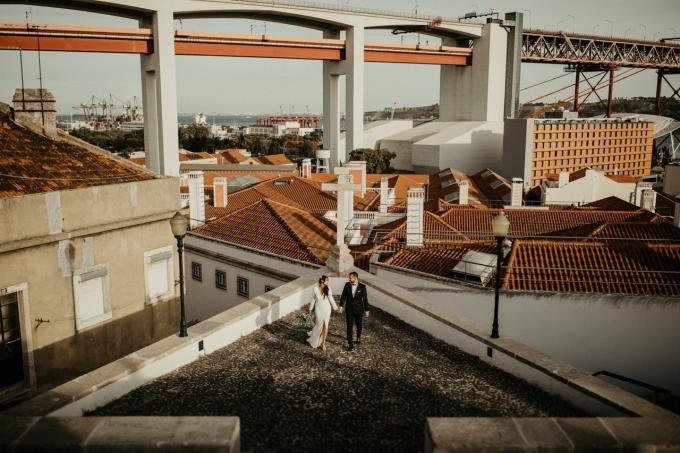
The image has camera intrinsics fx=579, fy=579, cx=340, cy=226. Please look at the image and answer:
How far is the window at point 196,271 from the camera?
2014cm

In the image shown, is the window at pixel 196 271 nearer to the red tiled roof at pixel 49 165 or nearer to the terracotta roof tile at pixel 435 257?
the terracotta roof tile at pixel 435 257

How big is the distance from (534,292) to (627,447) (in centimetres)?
845

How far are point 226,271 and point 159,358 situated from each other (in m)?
11.9

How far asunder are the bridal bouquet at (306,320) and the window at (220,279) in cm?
1012

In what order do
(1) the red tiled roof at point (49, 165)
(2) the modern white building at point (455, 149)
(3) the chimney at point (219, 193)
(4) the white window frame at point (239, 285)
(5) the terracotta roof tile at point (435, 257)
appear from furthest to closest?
(2) the modern white building at point (455, 149) → (3) the chimney at point (219, 193) → (4) the white window frame at point (239, 285) → (5) the terracotta roof tile at point (435, 257) → (1) the red tiled roof at point (49, 165)

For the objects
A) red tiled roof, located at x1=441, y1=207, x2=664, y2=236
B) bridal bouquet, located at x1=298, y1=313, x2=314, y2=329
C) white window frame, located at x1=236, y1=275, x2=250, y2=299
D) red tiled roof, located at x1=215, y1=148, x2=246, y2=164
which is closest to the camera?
bridal bouquet, located at x1=298, y1=313, x2=314, y2=329

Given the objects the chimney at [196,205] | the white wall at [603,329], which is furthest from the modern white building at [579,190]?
the white wall at [603,329]

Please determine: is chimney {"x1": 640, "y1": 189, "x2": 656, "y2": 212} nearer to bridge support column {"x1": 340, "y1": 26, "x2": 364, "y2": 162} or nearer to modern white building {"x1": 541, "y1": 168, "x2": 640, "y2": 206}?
modern white building {"x1": 541, "y1": 168, "x2": 640, "y2": 206}

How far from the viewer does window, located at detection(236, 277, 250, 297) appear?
18297mm

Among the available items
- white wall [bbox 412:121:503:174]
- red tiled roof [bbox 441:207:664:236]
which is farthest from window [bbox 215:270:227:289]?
white wall [bbox 412:121:503:174]

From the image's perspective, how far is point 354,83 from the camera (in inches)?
2282

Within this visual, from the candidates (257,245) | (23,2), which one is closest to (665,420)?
(257,245)

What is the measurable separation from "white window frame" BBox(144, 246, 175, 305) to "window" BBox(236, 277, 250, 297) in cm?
565

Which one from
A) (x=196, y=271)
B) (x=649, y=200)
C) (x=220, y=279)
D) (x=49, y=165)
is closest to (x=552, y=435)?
(x=49, y=165)
